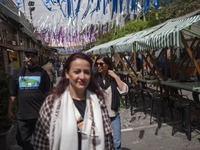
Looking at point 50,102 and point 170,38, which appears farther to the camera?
point 170,38

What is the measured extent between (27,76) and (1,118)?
1.41m

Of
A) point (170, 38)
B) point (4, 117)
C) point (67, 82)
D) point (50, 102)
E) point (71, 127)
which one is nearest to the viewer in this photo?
point (71, 127)

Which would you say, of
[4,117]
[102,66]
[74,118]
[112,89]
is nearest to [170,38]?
[102,66]

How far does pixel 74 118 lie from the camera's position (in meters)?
1.54

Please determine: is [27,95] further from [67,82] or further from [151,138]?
[151,138]

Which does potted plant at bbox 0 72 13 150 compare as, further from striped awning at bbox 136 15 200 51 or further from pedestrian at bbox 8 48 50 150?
striped awning at bbox 136 15 200 51

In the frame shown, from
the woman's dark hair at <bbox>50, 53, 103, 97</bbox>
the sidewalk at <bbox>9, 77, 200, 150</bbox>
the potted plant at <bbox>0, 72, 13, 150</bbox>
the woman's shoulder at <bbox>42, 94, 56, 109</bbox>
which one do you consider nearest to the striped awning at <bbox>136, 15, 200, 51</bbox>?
the sidewalk at <bbox>9, 77, 200, 150</bbox>

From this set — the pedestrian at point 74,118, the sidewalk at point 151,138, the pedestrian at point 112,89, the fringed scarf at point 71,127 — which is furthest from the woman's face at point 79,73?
the sidewalk at point 151,138

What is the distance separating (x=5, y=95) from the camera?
3914 millimetres

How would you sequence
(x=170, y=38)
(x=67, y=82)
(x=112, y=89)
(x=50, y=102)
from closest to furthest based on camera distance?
(x=50, y=102) < (x=67, y=82) < (x=112, y=89) < (x=170, y=38)

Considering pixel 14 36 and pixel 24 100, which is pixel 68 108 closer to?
pixel 24 100

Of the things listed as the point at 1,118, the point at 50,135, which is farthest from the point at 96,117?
the point at 1,118

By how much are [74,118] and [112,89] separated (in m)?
1.30

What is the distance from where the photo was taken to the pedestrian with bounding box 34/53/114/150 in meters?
1.51
